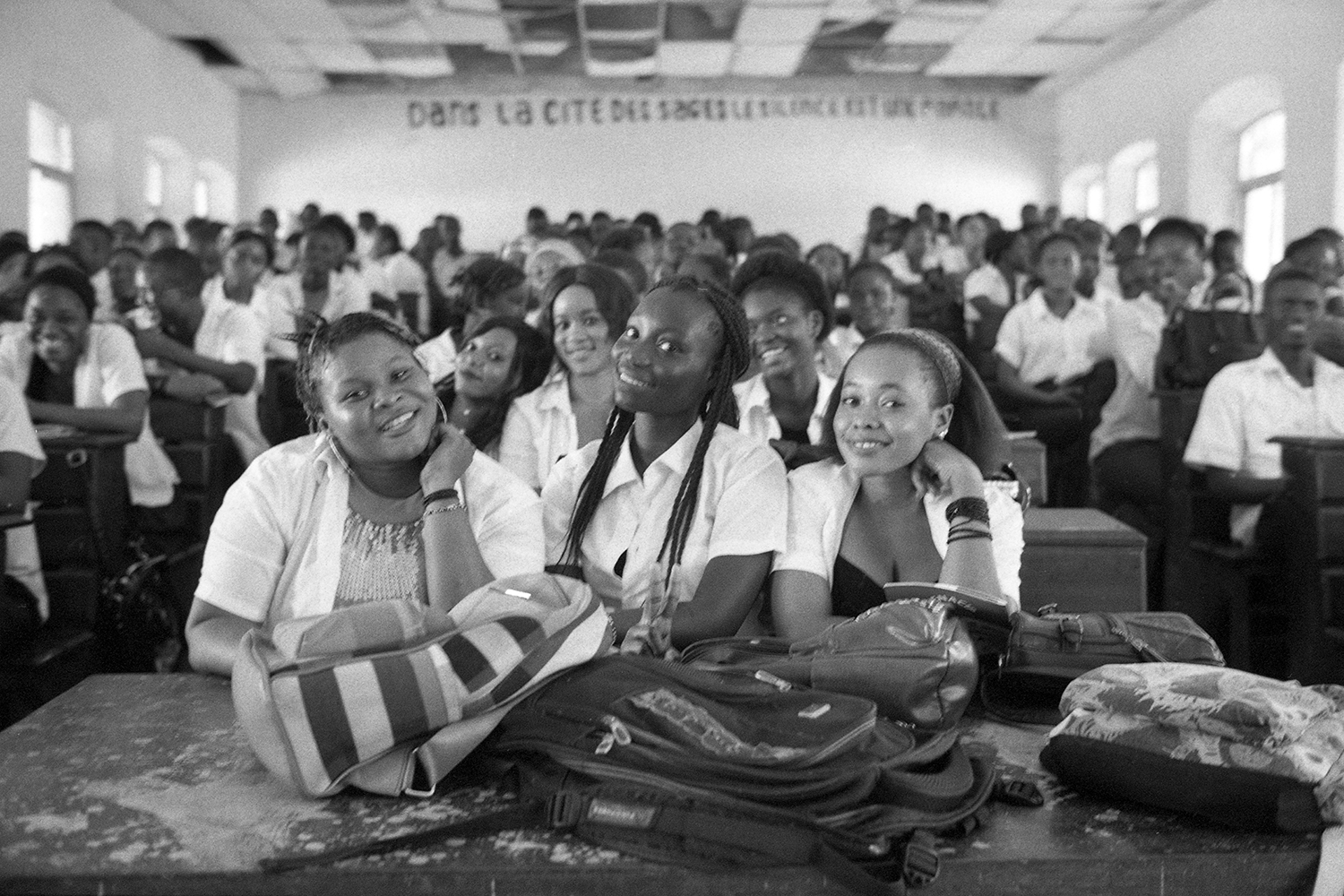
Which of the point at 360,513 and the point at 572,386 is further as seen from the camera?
the point at 572,386

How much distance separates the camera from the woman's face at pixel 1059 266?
5688 mm

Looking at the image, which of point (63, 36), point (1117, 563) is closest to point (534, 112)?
point (63, 36)

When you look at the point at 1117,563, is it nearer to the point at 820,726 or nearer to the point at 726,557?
the point at 726,557

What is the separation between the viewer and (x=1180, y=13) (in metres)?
9.96

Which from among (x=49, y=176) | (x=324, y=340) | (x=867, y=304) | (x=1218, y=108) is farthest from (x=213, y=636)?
(x=1218, y=108)

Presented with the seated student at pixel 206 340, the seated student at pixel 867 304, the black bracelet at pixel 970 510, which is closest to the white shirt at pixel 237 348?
the seated student at pixel 206 340

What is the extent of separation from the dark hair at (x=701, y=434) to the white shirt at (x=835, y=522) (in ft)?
0.50

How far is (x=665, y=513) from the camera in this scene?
6.68ft

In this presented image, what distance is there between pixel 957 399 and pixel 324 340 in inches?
37.1

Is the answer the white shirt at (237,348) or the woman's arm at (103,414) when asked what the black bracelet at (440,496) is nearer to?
the woman's arm at (103,414)

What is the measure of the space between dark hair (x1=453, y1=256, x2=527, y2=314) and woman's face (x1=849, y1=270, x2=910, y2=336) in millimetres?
1455

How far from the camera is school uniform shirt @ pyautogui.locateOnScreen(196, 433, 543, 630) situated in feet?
5.70

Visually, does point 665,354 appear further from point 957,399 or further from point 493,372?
point 493,372

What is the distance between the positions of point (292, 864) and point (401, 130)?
44.4 ft
